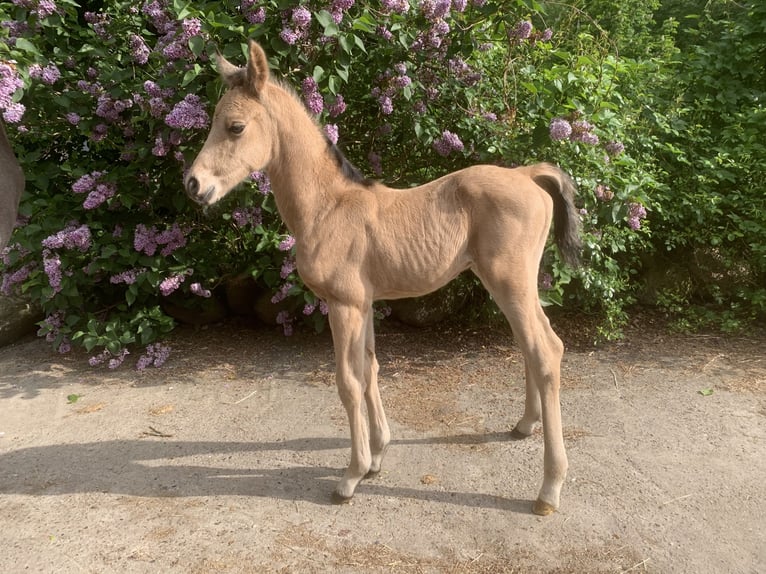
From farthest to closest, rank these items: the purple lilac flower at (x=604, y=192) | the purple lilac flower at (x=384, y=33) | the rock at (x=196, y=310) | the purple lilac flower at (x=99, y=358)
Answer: the rock at (x=196, y=310)
the purple lilac flower at (x=99, y=358)
the purple lilac flower at (x=604, y=192)
the purple lilac flower at (x=384, y=33)

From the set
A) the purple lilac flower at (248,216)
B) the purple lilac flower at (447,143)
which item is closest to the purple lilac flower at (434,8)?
the purple lilac flower at (447,143)

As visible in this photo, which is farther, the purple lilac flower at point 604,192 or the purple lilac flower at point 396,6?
the purple lilac flower at point 604,192

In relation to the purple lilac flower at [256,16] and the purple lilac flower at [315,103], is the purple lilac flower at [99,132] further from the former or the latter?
the purple lilac flower at [315,103]

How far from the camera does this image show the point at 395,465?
3408 mm

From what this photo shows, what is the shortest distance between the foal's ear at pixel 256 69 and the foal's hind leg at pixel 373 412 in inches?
57.3

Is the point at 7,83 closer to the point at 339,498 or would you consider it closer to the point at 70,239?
the point at 70,239

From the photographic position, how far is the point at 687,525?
8.95 ft

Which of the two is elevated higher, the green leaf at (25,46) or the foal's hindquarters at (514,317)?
the green leaf at (25,46)

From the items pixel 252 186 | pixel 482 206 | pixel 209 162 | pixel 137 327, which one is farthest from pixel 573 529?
pixel 137 327

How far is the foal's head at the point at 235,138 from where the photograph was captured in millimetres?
2639

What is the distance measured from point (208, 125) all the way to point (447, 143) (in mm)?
1958

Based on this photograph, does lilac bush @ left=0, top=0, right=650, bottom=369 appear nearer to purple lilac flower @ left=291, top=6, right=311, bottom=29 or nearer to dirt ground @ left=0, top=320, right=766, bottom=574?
purple lilac flower @ left=291, top=6, right=311, bottom=29

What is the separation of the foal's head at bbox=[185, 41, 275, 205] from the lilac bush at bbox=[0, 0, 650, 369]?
118 cm

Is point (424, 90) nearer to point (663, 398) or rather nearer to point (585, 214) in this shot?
point (585, 214)
